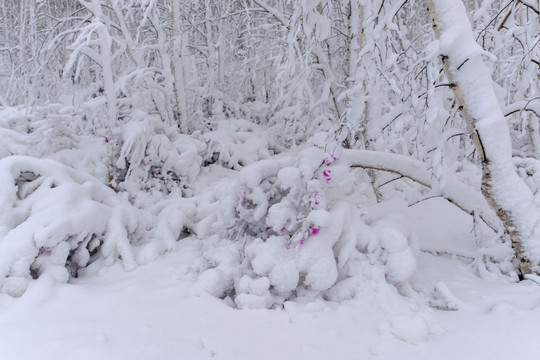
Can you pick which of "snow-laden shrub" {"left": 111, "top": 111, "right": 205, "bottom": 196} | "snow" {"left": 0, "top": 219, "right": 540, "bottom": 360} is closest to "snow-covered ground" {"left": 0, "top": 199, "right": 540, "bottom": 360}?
"snow" {"left": 0, "top": 219, "right": 540, "bottom": 360}

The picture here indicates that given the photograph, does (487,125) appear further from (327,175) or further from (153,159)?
(153,159)

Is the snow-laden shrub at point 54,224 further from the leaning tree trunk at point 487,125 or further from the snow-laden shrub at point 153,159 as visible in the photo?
the leaning tree trunk at point 487,125

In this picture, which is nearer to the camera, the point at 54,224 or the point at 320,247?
the point at 320,247

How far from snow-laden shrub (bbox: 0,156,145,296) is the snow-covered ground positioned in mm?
200

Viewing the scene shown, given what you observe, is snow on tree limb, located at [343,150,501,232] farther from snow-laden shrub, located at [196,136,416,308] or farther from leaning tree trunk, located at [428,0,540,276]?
leaning tree trunk, located at [428,0,540,276]

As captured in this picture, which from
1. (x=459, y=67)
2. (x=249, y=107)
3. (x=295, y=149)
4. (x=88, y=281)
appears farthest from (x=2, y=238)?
(x=249, y=107)

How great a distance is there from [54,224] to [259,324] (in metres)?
1.73

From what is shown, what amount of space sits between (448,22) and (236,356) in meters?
2.25

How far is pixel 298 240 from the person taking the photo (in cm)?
237

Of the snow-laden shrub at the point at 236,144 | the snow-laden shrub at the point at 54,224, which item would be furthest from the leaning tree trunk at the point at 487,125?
the snow-laden shrub at the point at 236,144

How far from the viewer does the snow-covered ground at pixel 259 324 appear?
1748mm

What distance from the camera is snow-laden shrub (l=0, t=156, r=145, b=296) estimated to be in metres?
2.51

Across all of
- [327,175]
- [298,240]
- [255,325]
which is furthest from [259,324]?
[327,175]

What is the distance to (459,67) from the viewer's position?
221 cm
